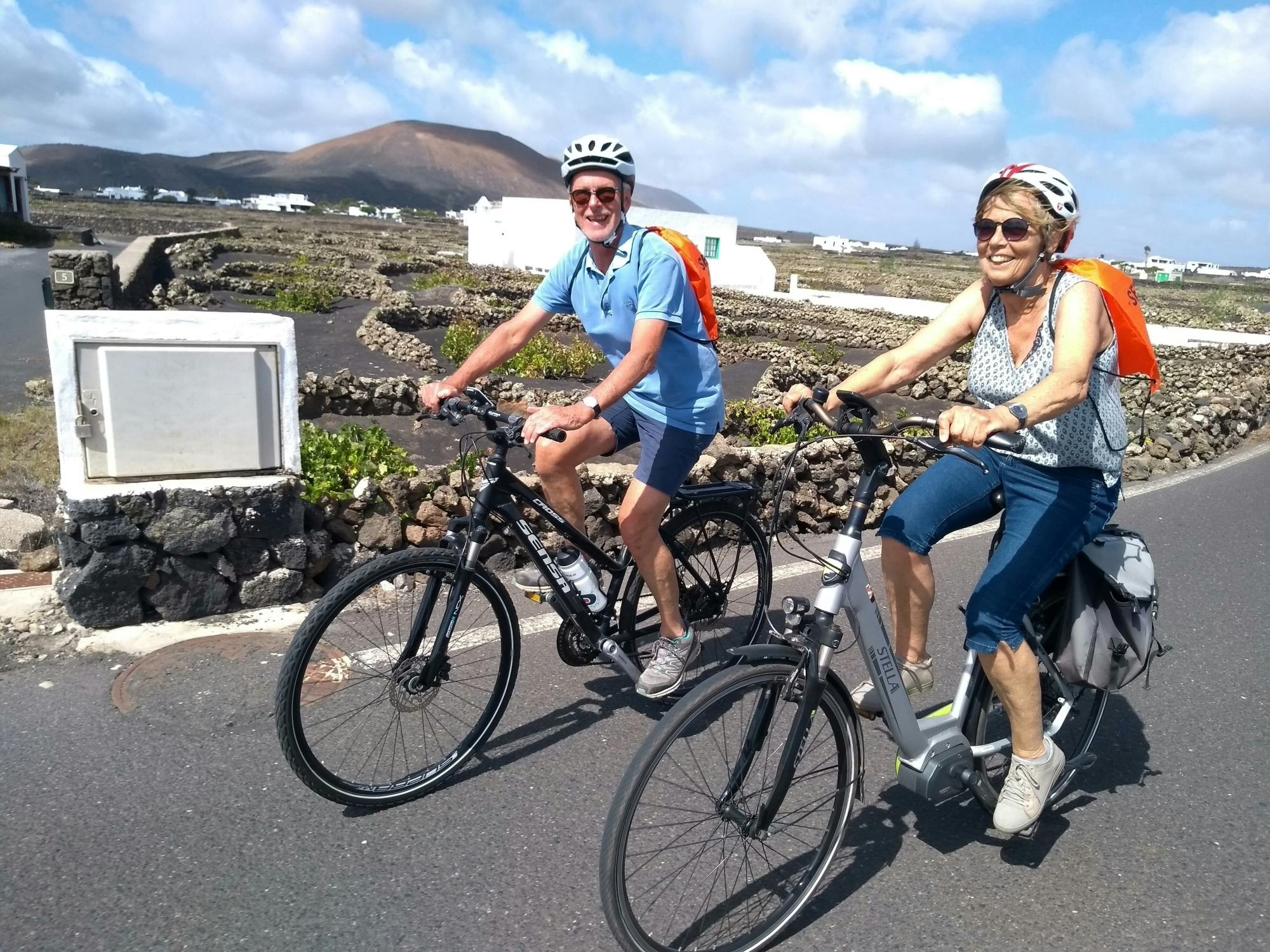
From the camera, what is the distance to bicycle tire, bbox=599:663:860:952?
2420 mm

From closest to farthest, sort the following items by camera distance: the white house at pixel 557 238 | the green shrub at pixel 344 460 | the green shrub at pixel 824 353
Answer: the green shrub at pixel 344 460 → the green shrub at pixel 824 353 → the white house at pixel 557 238

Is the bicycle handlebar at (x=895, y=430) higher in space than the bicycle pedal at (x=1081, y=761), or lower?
higher

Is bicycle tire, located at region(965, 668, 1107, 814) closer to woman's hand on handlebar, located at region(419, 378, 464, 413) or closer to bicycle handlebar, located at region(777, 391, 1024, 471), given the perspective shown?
bicycle handlebar, located at region(777, 391, 1024, 471)

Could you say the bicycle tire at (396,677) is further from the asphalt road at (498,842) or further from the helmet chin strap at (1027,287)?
the helmet chin strap at (1027,287)

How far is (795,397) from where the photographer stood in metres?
3.00

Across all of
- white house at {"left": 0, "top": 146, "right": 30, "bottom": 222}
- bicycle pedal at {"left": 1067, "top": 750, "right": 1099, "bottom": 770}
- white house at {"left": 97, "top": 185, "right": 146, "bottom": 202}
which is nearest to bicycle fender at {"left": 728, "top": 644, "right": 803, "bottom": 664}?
bicycle pedal at {"left": 1067, "top": 750, "right": 1099, "bottom": 770}

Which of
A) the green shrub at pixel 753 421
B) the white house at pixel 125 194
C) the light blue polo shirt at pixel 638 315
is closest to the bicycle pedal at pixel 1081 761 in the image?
the light blue polo shirt at pixel 638 315

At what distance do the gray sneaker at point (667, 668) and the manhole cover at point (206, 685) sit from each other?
150 cm

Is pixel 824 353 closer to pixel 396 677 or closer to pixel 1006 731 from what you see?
pixel 1006 731

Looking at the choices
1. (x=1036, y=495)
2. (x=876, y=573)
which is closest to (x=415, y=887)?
(x=1036, y=495)

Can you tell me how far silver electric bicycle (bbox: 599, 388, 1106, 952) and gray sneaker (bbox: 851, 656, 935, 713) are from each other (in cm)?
7

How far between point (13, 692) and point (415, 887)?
2.13 m

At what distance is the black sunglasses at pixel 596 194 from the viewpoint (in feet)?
11.6

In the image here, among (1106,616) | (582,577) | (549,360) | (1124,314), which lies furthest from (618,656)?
(549,360)
